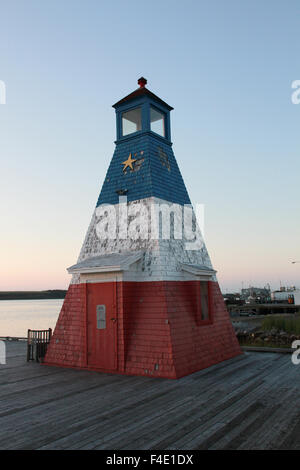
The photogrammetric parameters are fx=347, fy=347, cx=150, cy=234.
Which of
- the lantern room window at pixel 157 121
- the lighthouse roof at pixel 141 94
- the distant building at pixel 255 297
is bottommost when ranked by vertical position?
the distant building at pixel 255 297

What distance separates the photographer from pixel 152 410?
20.8 ft

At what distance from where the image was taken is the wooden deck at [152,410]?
5020 millimetres

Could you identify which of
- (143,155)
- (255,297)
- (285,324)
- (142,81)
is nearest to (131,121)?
(142,81)

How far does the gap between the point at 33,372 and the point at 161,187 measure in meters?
6.73

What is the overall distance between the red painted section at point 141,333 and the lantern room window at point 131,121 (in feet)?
18.2

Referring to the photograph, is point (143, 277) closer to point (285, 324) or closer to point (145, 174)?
point (145, 174)

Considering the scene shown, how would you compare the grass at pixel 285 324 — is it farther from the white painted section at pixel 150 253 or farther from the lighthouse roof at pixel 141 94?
the lighthouse roof at pixel 141 94

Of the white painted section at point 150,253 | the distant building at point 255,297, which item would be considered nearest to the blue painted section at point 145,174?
the white painted section at point 150,253

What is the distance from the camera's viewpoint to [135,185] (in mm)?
11273

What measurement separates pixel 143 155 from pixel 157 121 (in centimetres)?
183

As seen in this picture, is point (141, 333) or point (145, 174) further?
point (145, 174)
